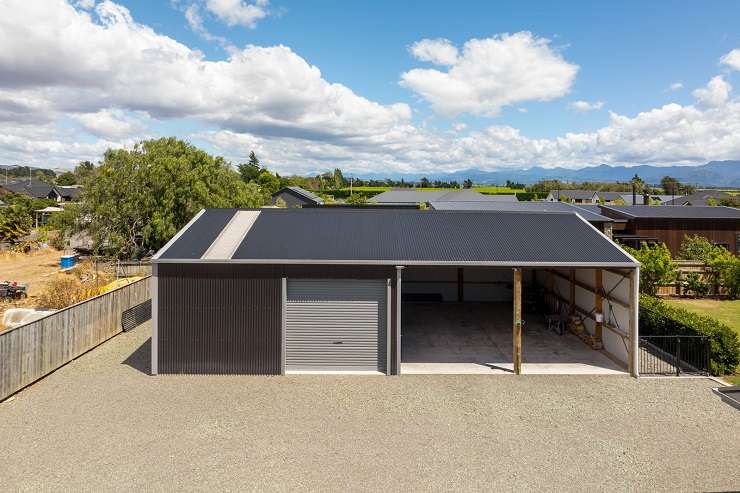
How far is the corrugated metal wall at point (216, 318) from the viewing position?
450 inches

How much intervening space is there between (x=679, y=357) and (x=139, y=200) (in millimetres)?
26754

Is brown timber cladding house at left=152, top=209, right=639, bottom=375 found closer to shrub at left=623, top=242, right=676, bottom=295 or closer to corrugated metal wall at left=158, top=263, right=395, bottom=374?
corrugated metal wall at left=158, top=263, right=395, bottom=374

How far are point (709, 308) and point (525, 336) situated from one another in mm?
9945

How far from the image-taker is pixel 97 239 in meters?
26.8

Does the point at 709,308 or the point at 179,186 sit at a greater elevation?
the point at 179,186

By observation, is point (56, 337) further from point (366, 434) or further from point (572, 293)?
point (572, 293)

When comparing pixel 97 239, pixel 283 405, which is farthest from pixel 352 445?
pixel 97 239

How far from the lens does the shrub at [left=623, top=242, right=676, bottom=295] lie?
792 inches

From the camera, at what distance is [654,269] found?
792 inches

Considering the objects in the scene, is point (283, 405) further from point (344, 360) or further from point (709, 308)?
point (709, 308)

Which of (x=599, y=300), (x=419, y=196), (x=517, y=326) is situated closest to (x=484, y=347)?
(x=517, y=326)

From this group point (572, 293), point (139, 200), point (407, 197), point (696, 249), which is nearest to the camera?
point (572, 293)

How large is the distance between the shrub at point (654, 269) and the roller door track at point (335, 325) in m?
14.6

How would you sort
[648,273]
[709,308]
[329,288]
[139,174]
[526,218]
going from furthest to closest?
[139,174]
[648,273]
[709,308]
[526,218]
[329,288]
